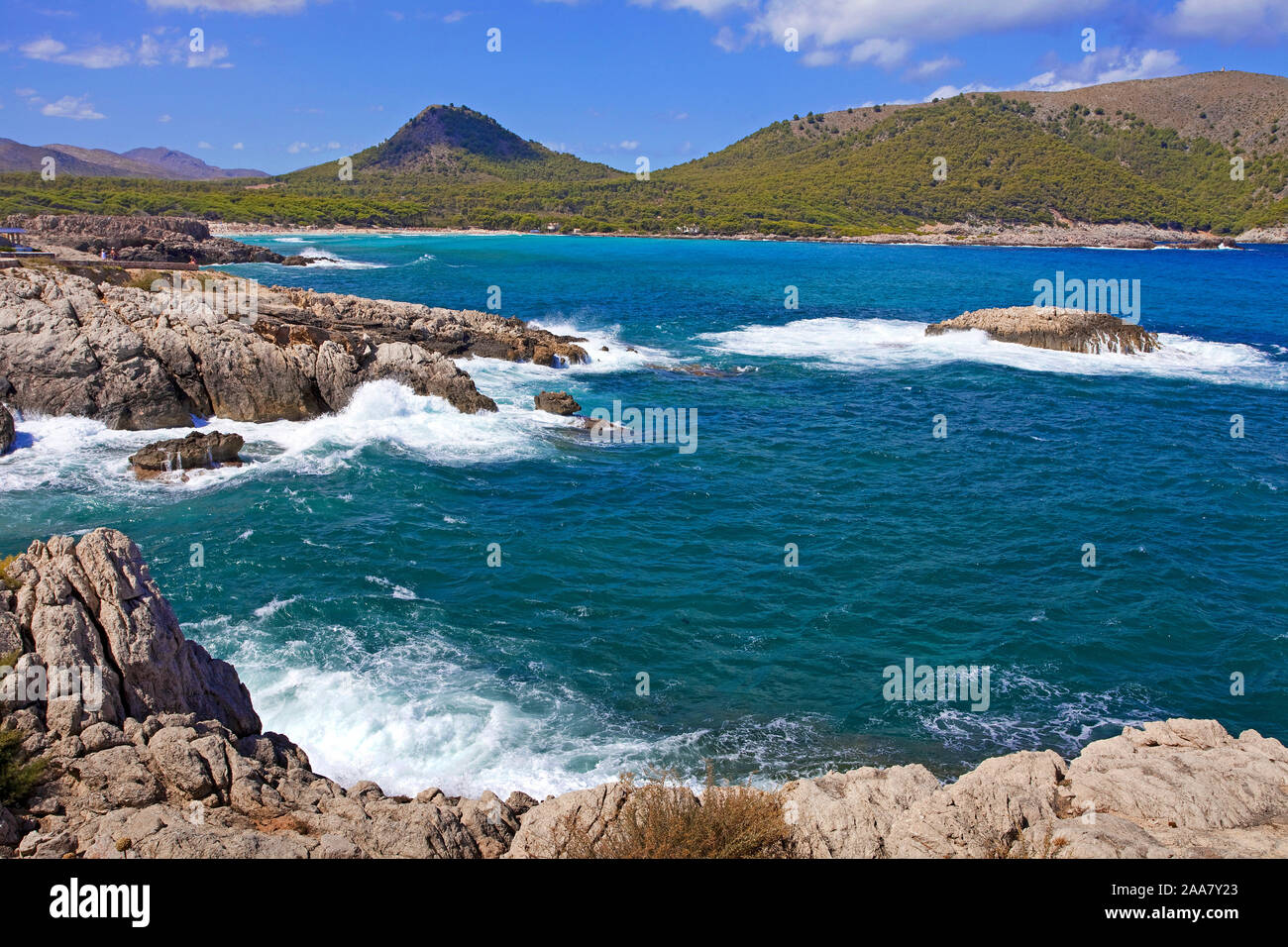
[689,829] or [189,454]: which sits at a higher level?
[189,454]

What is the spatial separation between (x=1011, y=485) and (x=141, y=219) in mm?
109205

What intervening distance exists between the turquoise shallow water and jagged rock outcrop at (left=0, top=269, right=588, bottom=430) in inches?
47.4

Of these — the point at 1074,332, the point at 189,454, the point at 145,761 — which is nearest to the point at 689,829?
the point at 145,761

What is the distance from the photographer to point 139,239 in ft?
277

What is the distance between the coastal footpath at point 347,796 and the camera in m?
9.23

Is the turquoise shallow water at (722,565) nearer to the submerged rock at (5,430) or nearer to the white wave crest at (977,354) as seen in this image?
the submerged rock at (5,430)

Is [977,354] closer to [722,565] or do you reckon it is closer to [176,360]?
[722,565]

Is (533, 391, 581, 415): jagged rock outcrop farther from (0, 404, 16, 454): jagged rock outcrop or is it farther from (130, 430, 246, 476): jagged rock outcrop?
(0, 404, 16, 454): jagged rock outcrop

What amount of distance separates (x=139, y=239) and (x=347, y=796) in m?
93.0

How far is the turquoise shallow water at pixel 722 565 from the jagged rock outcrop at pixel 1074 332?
6954mm

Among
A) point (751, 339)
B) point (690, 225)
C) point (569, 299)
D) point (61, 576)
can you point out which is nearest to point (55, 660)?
point (61, 576)

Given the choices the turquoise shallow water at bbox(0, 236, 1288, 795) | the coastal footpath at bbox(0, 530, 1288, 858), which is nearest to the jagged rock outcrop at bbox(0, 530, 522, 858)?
the coastal footpath at bbox(0, 530, 1288, 858)

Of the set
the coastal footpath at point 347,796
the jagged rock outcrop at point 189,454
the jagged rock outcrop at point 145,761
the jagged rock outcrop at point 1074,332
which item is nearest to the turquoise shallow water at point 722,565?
the jagged rock outcrop at point 189,454
